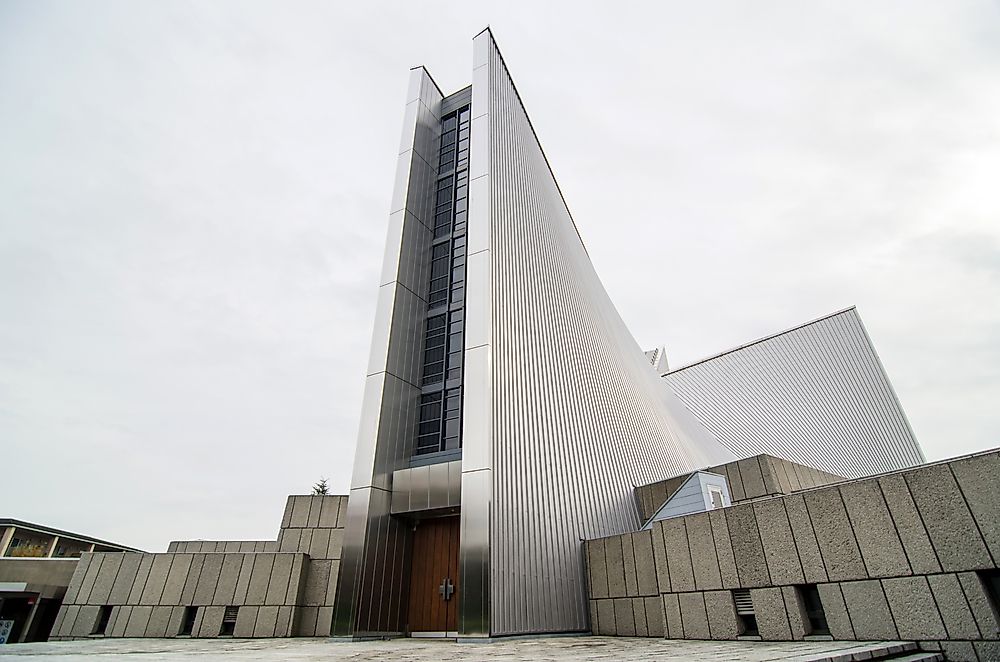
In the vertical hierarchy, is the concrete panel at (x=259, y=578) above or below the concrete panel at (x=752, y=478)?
below

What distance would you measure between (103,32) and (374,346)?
31.7ft

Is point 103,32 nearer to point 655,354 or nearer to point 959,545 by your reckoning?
point 959,545

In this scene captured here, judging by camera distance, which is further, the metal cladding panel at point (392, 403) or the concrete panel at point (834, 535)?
the metal cladding panel at point (392, 403)

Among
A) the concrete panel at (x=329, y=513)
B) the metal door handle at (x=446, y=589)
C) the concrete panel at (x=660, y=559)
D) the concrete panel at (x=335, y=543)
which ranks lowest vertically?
the metal door handle at (x=446, y=589)

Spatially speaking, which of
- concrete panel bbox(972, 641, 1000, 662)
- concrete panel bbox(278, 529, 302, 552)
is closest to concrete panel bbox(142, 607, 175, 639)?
concrete panel bbox(278, 529, 302, 552)

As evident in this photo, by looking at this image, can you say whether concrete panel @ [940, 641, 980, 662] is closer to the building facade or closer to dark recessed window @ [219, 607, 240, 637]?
the building facade

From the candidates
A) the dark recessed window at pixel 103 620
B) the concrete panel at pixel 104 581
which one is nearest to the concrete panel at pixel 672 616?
the dark recessed window at pixel 103 620

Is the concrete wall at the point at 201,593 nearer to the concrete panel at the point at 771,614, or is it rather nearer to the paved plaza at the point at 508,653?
the paved plaza at the point at 508,653

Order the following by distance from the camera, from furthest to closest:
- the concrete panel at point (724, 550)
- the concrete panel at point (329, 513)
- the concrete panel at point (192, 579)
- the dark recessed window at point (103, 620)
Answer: the concrete panel at point (329, 513)
the concrete panel at point (192, 579)
the dark recessed window at point (103, 620)
the concrete panel at point (724, 550)

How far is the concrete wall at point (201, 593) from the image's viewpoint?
13.6 meters

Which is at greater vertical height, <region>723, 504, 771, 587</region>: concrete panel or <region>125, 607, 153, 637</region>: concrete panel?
<region>723, 504, 771, 587</region>: concrete panel

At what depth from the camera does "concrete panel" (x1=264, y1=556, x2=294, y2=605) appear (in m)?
13.9

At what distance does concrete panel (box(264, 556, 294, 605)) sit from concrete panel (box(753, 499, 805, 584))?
1259 cm

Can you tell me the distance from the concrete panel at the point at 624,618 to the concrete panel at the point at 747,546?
→ 3.59m
